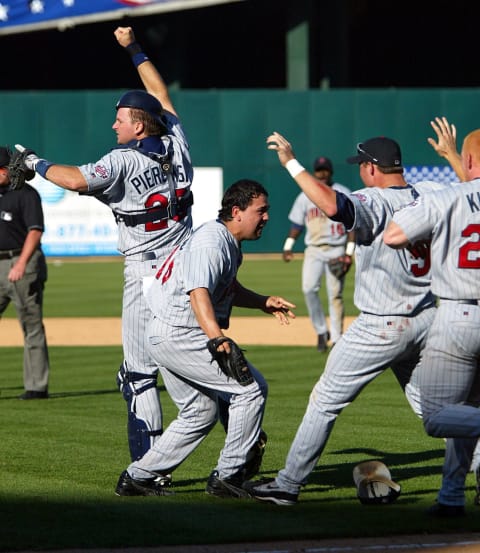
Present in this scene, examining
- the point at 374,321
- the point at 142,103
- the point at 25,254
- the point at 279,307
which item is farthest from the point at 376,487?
the point at 25,254

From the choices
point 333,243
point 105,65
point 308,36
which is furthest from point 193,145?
point 333,243

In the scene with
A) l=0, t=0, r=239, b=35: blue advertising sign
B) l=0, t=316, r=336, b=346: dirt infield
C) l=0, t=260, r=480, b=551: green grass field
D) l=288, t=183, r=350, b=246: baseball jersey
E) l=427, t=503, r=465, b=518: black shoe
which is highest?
l=0, t=0, r=239, b=35: blue advertising sign

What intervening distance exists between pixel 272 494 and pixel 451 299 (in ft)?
5.06

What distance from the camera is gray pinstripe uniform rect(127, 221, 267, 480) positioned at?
6746 millimetres

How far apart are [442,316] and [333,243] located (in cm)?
893

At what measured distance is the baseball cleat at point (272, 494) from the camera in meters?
6.79

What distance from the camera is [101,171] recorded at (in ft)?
23.4

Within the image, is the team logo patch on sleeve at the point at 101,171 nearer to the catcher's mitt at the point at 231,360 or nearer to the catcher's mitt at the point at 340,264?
the catcher's mitt at the point at 231,360

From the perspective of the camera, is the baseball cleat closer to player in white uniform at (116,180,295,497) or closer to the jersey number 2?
player in white uniform at (116,180,295,497)

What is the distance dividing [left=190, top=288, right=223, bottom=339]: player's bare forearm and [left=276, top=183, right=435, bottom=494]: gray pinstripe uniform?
0.66 m

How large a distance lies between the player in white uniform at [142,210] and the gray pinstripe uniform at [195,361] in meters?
0.44

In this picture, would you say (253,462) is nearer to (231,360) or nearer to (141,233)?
(231,360)

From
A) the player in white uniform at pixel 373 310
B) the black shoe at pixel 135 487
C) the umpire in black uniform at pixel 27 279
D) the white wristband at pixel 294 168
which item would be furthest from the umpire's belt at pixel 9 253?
the white wristband at pixel 294 168

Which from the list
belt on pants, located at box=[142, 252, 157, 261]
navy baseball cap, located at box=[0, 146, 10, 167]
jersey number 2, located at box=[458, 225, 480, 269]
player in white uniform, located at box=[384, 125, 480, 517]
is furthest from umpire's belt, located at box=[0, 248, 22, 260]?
jersey number 2, located at box=[458, 225, 480, 269]
